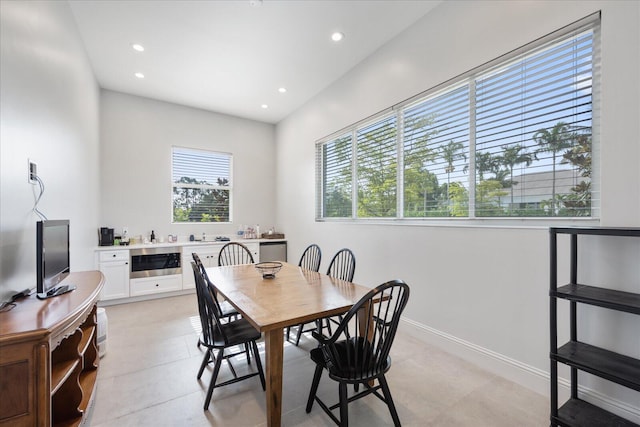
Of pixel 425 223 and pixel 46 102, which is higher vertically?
pixel 46 102

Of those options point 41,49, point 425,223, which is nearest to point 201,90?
point 41,49

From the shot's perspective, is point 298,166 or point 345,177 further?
point 298,166

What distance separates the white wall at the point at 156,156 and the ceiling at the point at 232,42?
447 millimetres

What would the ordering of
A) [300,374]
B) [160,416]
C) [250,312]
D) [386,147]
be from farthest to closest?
[386,147], [300,374], [160,416], [250,312]

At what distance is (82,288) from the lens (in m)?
1.87

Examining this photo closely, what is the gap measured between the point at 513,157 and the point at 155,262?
4.96 metres

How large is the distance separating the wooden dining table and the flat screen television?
3.33ft

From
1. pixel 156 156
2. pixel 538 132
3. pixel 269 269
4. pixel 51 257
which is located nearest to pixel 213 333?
pixel 269 269

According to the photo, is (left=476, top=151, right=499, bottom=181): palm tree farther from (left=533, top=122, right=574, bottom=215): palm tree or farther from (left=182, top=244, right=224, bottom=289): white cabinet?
(left=182, top=244, right=224, bottom=289): white cabinet

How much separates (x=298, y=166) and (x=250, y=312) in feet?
12.8

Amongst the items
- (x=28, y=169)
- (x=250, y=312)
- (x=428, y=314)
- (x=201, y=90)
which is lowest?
(x=428, y=314)

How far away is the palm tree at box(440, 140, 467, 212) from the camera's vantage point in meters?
2.68

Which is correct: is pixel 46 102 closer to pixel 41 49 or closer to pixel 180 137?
pixel 41 49

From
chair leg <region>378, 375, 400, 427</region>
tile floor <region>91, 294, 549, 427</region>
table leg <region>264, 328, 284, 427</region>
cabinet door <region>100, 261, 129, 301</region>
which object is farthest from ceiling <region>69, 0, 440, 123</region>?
tile floor <region>91, 294, 549, 427</region>
